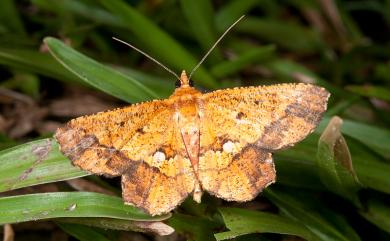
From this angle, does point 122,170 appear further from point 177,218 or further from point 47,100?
point 47,100

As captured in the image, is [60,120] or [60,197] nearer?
[60,197]

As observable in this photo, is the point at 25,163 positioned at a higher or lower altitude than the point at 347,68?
lower

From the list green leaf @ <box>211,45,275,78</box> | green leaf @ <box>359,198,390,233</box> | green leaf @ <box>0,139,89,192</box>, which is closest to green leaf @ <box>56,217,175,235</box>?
green leaf @ <box>0,139,89,192</box>

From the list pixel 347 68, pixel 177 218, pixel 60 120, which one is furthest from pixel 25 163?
pixel 347 68

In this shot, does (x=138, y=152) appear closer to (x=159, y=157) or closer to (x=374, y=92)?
(x=159, y=157)

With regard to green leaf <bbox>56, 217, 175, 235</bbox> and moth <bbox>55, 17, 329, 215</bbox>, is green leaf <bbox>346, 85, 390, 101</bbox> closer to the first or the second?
moth <bbox>55, 17, 329, 215</bbox>

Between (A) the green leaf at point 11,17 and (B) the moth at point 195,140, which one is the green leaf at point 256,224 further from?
(A) the green leaf at point 11,17

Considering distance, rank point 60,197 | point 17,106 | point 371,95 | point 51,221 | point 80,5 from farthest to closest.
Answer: point 80,5 → point 17,106 → point 371,95 → point 51,221 → point 60,197
